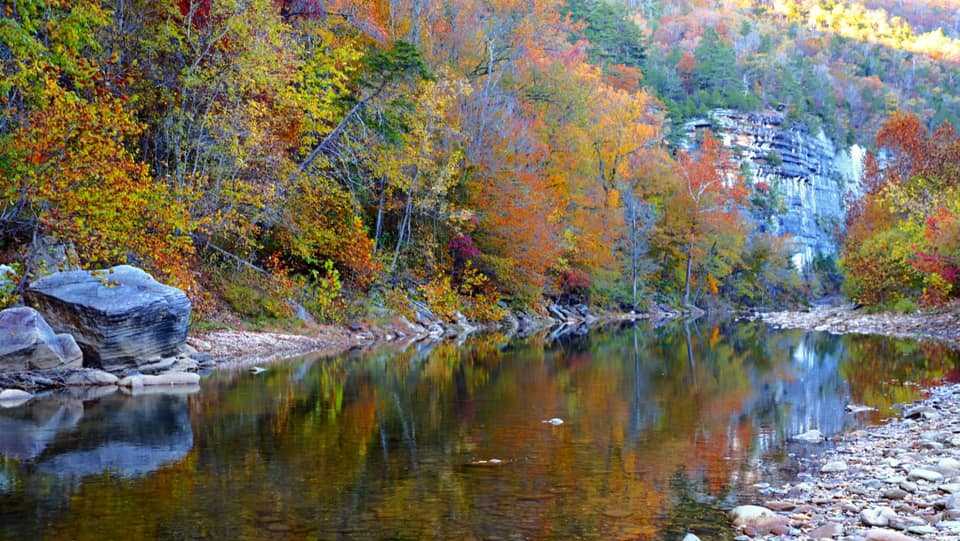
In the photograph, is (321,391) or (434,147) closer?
(321,391)

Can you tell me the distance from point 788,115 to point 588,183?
218 ft

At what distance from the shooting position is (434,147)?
3628 cm

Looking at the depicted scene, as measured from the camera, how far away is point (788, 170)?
107 m

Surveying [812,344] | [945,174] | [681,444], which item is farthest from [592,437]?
[945,174]

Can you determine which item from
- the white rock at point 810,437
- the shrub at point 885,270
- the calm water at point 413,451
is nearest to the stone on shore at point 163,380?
the calm water at point 413,451

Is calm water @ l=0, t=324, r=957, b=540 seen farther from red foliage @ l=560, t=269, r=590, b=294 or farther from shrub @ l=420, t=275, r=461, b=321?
red foliage @ l=560, t=269, r=590, b=294

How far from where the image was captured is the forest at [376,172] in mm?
19250

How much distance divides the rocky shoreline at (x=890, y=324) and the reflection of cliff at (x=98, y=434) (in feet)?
92.9

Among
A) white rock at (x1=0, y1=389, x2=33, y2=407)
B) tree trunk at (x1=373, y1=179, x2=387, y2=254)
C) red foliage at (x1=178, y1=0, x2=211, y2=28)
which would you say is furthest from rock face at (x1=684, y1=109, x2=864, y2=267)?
white rock at (x1=0, y1=389, x2=33, y2=407)

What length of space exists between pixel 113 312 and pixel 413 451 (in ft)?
29.4

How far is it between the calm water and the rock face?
83926mm

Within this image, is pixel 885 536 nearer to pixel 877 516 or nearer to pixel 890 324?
pixel 877 516

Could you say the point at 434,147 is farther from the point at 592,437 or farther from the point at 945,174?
the point at 945,174

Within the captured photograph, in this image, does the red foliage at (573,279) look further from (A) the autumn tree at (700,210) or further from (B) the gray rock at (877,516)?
(B) the gray rock at (877,516)
